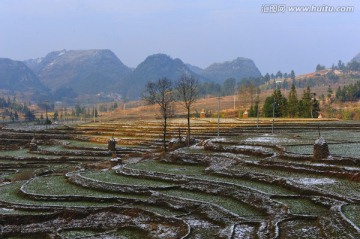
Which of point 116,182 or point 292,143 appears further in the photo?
point 292,143

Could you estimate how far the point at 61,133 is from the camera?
81.6 metres

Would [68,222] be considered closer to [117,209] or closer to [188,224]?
[117,209]

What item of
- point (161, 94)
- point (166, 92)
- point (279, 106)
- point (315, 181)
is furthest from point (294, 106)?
point (315, 181)

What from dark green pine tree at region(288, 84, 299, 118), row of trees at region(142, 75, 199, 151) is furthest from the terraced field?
dark green pine tree at region(288, 84, 299, 118)

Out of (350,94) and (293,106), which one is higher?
(350,94)

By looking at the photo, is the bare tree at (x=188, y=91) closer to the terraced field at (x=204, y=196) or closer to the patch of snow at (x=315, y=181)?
the terraced field at (x=204, y=196)

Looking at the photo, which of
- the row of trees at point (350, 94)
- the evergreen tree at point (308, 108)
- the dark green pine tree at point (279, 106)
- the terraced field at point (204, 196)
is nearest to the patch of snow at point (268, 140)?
the terraced field at point (204, 196)

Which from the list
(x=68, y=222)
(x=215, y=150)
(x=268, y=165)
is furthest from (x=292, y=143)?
(x=68, y=222)

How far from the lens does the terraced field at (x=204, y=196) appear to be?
64.1ft

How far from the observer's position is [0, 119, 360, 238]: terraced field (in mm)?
19531

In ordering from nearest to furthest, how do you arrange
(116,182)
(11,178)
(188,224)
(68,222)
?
1. (188,224)
2. (68,222)
3. (116,182)
4. (11,178)

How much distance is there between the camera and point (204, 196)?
1048 inches

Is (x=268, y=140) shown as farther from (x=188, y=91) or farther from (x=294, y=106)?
(x=294, y=106)

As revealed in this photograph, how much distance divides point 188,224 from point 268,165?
1390cm
